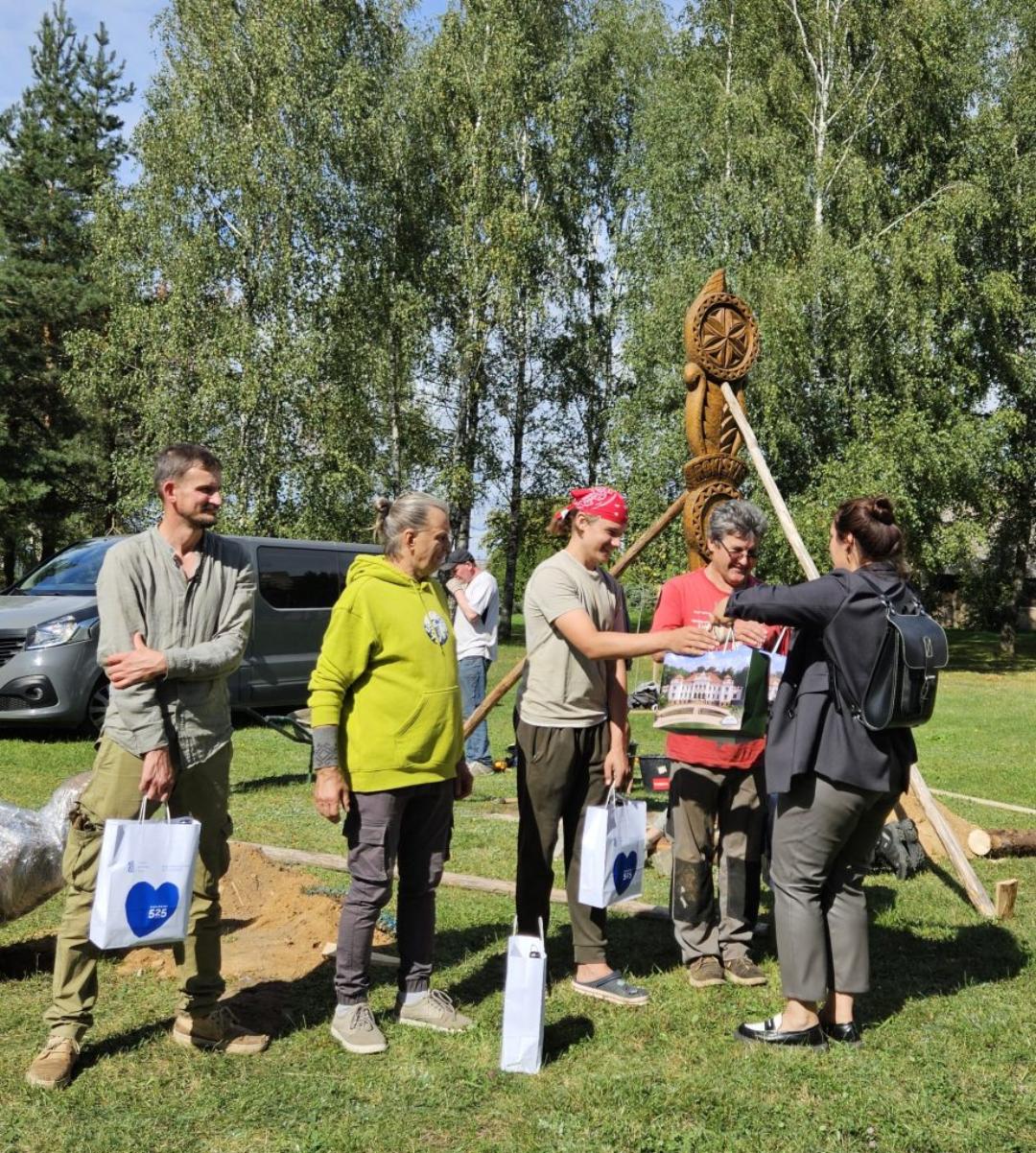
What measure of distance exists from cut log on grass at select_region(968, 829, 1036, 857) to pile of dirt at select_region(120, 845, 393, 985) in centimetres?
365

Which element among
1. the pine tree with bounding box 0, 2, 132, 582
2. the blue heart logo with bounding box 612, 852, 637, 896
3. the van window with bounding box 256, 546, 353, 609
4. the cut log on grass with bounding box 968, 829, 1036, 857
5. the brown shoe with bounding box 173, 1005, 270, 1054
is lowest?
the cut log on grass with bounding box 968, 829, 1036, 857

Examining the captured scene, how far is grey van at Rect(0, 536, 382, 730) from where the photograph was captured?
32.4 ft

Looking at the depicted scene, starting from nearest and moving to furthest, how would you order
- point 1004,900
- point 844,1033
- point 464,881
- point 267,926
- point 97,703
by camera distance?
point 844,1033 → point 267,926 → point 1004,900 → point 464,881 → point 97,703

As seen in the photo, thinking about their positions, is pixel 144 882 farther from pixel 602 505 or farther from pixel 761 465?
pixel 761 465

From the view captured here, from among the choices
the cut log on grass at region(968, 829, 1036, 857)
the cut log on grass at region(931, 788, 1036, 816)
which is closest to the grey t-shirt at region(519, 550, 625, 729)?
the cut log on grass at region(968, 829, 1036, 857)

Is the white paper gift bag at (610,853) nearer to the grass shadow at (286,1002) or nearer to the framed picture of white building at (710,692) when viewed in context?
the framed picture of white building at (710,692)

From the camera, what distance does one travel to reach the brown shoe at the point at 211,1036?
12.5ft

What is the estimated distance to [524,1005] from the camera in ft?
12.0

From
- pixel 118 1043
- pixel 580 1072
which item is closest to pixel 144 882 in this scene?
pixel 118 1043

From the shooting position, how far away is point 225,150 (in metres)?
20.5

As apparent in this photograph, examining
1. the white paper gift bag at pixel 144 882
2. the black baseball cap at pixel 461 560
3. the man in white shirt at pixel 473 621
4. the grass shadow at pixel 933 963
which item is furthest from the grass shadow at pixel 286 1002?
the black baseball cap at pixel 461 560

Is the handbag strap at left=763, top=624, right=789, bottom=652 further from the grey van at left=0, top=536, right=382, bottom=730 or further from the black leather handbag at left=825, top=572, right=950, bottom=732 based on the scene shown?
the grey van at left=0, top=536, right=382, bottom=730

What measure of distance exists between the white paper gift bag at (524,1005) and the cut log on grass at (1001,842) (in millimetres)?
3978

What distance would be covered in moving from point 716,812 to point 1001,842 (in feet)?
9.48
